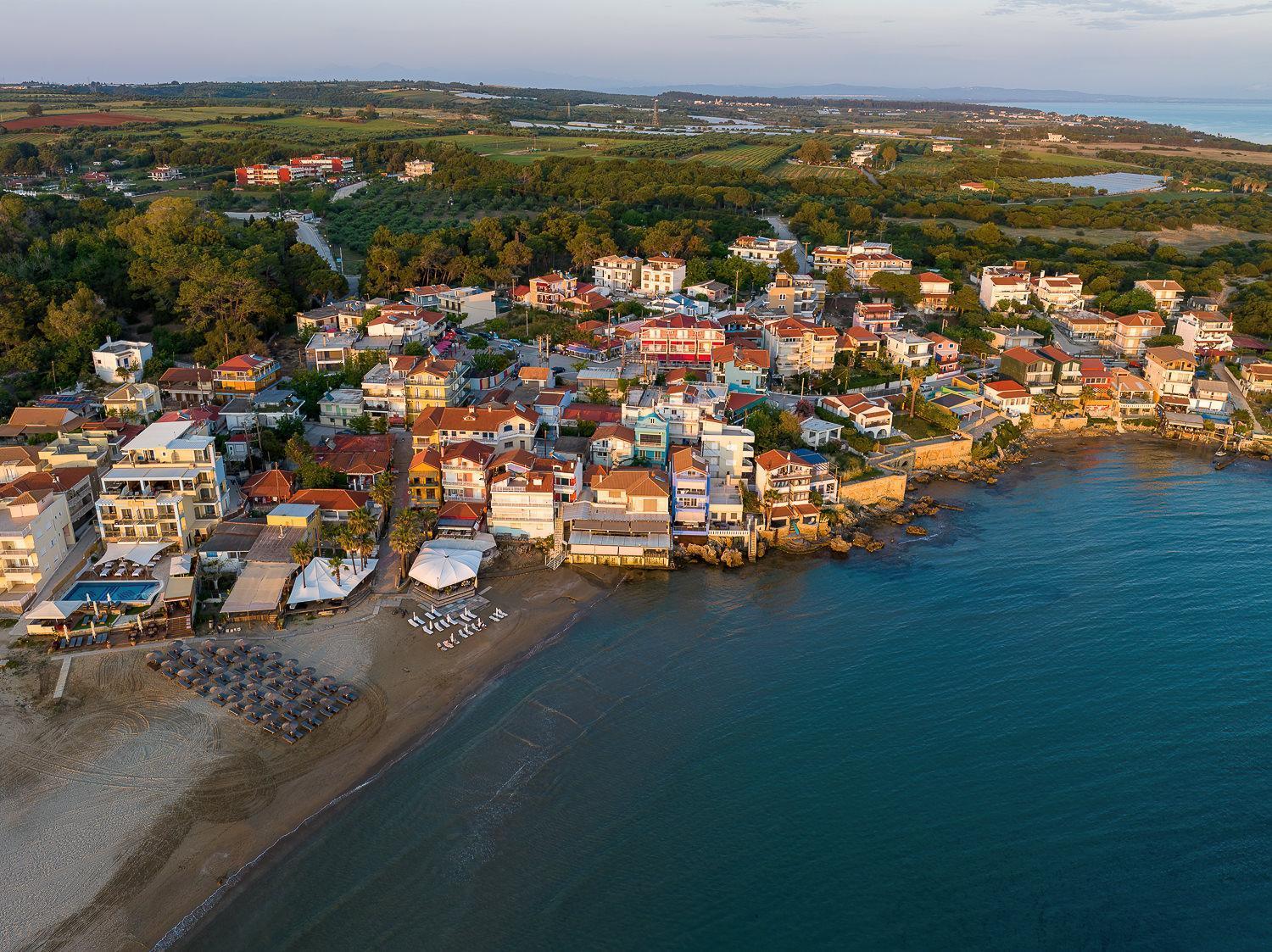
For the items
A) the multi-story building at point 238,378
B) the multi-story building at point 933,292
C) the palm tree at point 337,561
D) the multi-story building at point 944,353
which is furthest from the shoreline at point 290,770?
the multi-story building at point 933,292

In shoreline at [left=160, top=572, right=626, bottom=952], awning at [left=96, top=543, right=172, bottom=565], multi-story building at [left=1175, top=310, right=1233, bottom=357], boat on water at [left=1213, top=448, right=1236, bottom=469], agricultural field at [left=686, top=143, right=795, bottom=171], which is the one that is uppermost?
agricultural field at [left=686, top=143, right=795, bottom=171]

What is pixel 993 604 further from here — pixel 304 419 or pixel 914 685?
pixel 304 419

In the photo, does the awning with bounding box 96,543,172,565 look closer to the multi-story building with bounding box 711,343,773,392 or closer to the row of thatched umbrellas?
the row of thatched umbrellas

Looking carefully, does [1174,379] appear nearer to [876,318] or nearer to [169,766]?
[876,318]

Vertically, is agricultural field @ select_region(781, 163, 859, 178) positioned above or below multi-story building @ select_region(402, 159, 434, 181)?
above

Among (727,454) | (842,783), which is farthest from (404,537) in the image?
(842,783)

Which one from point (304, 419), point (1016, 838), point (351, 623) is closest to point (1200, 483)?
point (1016, 838)

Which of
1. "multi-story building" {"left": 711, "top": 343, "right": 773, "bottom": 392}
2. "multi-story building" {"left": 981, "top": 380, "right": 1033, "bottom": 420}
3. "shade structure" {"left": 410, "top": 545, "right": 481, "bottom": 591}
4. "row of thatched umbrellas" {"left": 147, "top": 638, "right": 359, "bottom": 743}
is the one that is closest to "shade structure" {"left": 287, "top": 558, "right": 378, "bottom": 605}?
"shade structure" {"left": 410, "top": 545, "right": 481, "bottom": 591}
